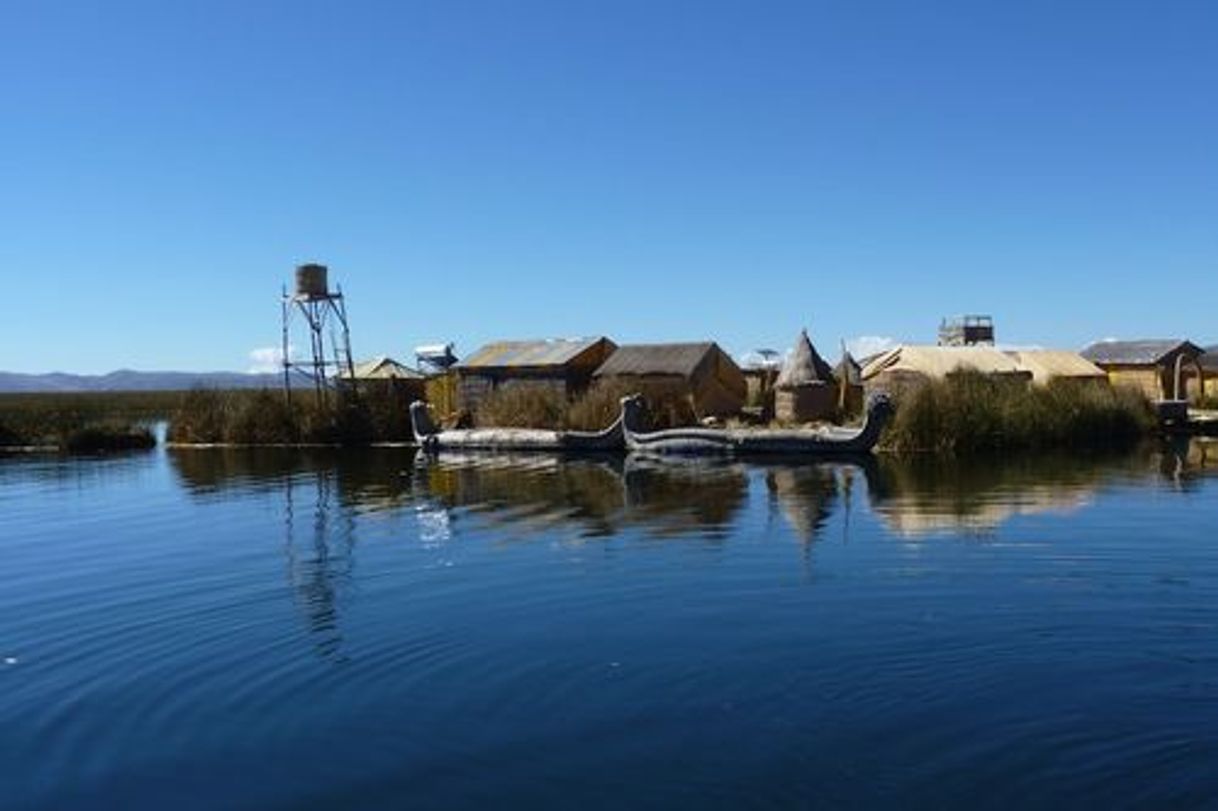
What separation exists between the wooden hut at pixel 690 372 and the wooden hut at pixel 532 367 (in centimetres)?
140

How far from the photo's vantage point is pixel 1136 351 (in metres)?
59.1

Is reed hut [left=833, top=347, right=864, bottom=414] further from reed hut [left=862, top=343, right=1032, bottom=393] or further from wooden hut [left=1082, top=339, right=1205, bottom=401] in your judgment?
wooden hut [left=1082, top=339, right=1205, bottom=401]

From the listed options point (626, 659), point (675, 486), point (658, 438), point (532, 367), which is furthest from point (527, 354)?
point (626, 659)

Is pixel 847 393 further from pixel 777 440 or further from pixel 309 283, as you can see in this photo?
pixel 309 283

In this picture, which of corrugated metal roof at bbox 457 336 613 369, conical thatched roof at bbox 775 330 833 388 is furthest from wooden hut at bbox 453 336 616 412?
conical thatched roof at bbox 775 330 833 388

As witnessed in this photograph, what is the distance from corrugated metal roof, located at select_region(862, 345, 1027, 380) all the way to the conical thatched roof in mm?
3273

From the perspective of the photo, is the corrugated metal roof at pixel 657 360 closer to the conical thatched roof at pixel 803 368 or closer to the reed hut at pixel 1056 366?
the conical thatched roof at pixel 803 368

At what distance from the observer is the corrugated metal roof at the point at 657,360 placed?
49375mm

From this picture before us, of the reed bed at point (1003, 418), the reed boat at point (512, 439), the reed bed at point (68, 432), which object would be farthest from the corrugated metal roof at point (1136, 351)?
the reed bed at point (68, 432)

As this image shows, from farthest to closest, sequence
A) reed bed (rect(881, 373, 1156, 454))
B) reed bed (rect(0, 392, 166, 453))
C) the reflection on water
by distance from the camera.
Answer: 1. reed bed (rect(0, 392, 166, 453))
2. reed bed (rect(881, 373, 1156, 454))
3. the reflection on water

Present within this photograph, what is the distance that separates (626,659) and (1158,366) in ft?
168

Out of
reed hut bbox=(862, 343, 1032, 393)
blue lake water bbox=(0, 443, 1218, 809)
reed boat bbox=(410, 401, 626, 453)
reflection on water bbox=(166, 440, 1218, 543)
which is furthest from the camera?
reed hut bbox=(862, 343, 1032, 393)

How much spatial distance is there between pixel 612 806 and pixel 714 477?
82.8 ft

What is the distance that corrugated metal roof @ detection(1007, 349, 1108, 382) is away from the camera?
51344mm
